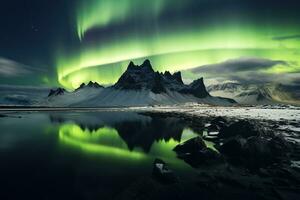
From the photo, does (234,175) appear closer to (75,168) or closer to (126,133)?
(75,168)

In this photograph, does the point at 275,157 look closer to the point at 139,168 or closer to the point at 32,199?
the point at 139,168

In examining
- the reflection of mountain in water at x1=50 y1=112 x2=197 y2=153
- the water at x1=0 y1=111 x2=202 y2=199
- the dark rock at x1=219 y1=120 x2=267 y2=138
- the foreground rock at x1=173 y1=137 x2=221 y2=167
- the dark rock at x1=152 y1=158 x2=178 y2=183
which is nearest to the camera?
the water at x1=0 y1=111 x2=202 y2=199

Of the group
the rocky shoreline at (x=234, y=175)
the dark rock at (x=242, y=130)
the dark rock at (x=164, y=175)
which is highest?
the dark rock at (x=242, y=130)

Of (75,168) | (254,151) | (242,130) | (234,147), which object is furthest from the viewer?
(242,130)

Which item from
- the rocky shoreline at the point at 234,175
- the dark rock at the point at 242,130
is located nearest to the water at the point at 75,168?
the rocky shoreline at the point at 234,175

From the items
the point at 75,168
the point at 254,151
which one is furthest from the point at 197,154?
the point at 75,168

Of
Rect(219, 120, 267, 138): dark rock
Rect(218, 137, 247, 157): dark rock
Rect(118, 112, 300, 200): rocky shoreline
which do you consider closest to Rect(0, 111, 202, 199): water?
Rect(118, 112, 300, 200): rocky shoreline

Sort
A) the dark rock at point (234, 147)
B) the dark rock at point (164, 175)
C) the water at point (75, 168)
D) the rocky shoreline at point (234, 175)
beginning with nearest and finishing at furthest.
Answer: the rocky shoreline at point (234, 175) → the water at point (75, 168) → the dark rock at point (164, 175) → the dark rock at point (234, 147)

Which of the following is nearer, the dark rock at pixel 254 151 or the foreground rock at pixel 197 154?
the foreground rock at pixel 197 154

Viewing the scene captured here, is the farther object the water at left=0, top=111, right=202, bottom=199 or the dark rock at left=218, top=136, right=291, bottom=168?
the dark rock at left=218, top=136, right=291, bottom=168

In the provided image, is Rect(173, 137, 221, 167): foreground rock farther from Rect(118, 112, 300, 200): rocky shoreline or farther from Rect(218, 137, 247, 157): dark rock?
Rect(218, 137, 247, 157): dark rock

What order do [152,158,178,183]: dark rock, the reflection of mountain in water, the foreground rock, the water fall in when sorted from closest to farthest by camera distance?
the water → [152,158,178,183]: dark rock → the foreground rock → the reflection of mountain in water

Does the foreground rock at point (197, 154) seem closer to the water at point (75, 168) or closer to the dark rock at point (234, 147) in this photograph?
the water at point (75, 168)

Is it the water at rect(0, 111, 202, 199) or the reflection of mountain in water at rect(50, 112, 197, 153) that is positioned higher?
the water at rect(0, 111, 202, 199)
